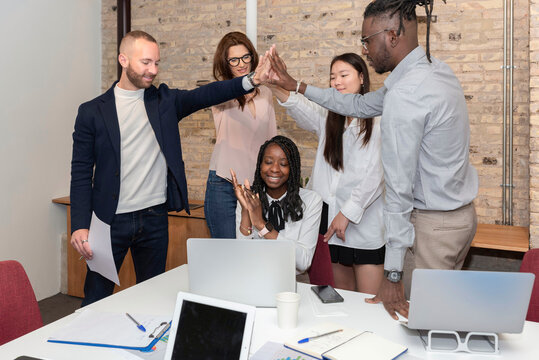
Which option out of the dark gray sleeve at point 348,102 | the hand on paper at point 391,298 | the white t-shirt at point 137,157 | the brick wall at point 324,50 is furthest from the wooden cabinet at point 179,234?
the hand on paper at point 391,298

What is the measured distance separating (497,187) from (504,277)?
240 centimetres

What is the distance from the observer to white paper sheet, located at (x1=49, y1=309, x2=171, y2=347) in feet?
4.83

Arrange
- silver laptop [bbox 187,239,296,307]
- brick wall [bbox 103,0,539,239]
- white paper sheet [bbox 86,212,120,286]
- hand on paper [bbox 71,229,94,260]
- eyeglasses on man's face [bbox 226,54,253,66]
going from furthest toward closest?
1. brick wall [bbox 103,0,539,239]
2. eyeglasses on man's face [bbox 226,54,253,66]
3. hand on paper [bbox 71,229,94,260]
4. white paper sheet [bbox 86,212,120,286]
5. silver laptop [bbox 187,239,296,307]

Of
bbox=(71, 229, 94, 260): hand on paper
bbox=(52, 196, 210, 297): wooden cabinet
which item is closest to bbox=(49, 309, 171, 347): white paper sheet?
bbox=(71, 229, 94, 260): hand on paper

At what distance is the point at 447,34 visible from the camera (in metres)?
3.56

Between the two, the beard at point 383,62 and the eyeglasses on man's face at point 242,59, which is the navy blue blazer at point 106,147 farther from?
the beard at point 383,62

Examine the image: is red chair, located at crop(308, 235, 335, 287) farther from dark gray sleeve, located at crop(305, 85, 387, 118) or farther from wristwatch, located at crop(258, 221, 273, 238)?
dark gray sleeve, located at crop(305, 85, 387, 118)

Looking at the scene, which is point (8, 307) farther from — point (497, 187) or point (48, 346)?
point (497, 187)

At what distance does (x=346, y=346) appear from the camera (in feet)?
4.56

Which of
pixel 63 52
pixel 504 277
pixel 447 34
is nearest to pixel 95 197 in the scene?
pixel 504 277

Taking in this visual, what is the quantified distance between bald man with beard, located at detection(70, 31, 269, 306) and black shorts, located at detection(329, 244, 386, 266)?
86 cm

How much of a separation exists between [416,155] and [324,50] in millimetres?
2382

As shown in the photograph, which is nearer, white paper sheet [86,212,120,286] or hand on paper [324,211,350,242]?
white paper sheet [86,212,120,286]

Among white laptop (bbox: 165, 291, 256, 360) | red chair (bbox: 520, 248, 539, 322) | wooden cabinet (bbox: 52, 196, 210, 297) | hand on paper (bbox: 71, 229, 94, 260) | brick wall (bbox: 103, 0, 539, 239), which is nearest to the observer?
white laptop (bbox: 165, 291, 256, 360)
